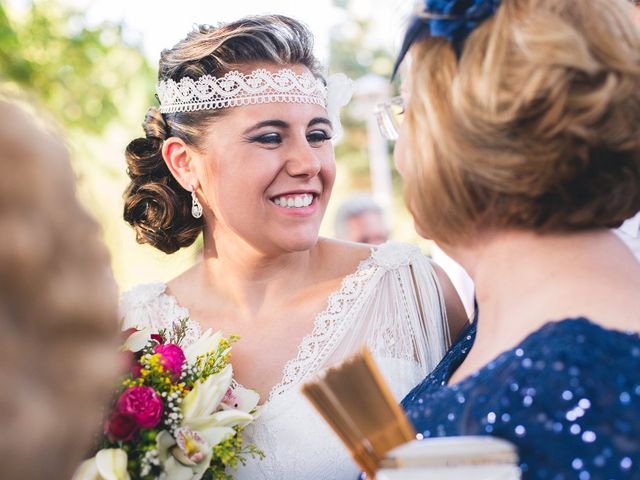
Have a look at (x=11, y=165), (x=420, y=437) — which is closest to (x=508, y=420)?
(x=420, y=437)

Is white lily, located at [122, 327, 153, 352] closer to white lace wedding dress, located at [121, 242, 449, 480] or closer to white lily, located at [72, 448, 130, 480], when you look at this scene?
white lily, located at [72, 448, 130, 480]

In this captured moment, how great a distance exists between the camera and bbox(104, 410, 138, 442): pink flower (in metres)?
2.07

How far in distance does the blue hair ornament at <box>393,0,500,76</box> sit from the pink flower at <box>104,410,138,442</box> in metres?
1.32

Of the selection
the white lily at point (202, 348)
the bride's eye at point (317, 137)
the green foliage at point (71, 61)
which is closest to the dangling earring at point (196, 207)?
the bride's eye at point (317, 137)

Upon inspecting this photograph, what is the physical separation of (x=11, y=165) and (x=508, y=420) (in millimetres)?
1020

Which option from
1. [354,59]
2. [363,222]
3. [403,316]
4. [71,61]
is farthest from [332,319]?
[354,59]

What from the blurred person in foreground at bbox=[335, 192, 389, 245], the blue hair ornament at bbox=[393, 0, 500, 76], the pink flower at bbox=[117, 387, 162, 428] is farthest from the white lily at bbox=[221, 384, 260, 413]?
the blurred person in foreground at bbox=[335, 192, 389, 245]

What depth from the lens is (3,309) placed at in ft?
3.07

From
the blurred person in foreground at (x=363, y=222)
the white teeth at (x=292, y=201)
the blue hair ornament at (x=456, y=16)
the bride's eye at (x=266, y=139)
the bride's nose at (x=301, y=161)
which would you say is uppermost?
the blue hair ornament at (x=456, y=16)

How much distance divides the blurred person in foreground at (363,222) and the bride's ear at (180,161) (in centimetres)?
356

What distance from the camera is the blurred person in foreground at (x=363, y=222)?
679 cm

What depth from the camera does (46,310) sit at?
97 centimetres

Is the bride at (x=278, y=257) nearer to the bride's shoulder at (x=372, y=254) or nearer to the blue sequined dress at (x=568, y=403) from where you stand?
the bride's shoulder at (x=372, y=254)

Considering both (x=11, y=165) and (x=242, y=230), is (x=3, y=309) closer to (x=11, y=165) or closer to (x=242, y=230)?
(x=11, y=165)
